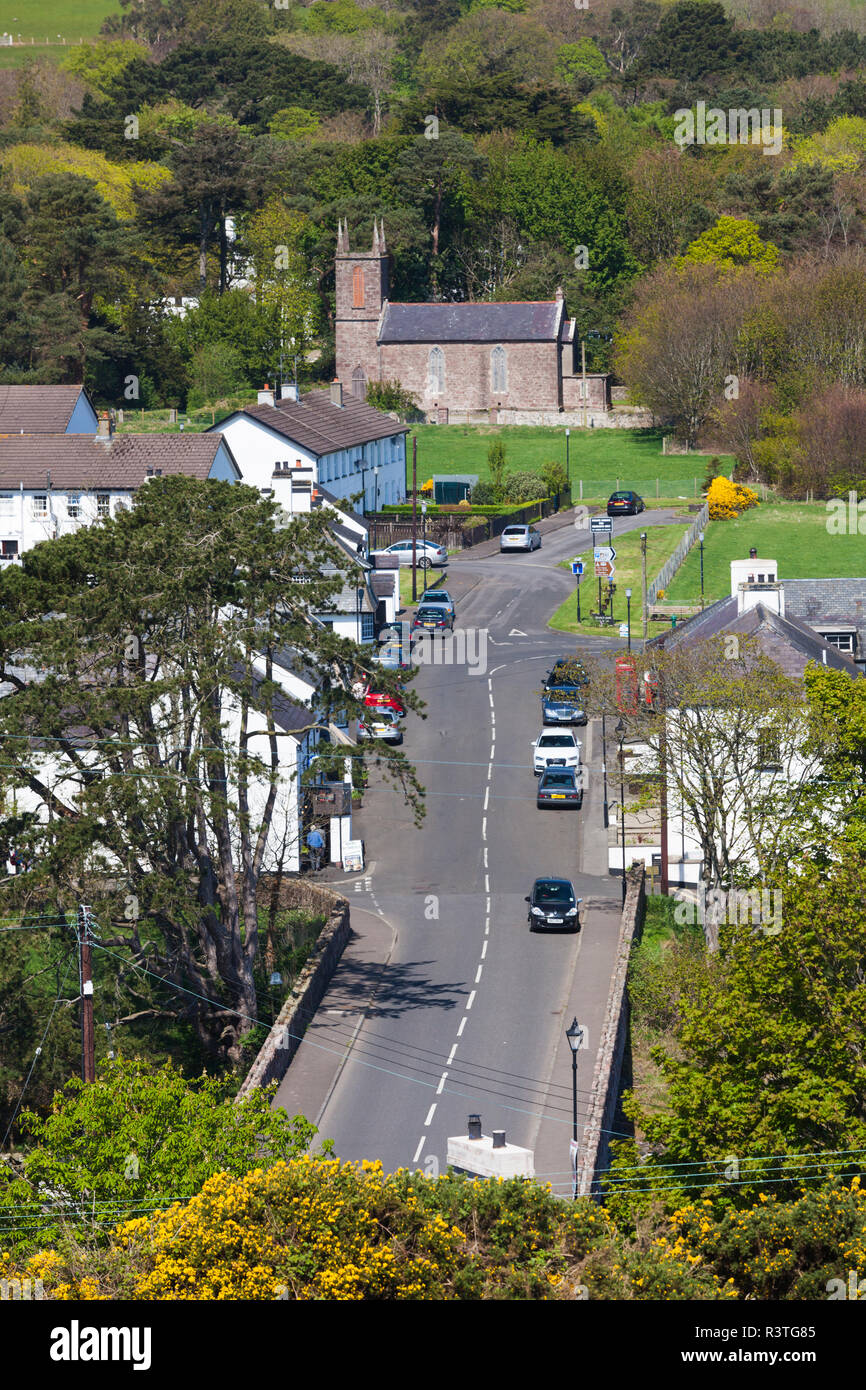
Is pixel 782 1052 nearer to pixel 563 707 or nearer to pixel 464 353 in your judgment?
pixel 563 707

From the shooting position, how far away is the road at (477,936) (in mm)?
36562

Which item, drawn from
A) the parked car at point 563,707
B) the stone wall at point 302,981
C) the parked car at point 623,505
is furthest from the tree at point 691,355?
the stone wall at point 302,981

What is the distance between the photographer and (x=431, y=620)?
237ft

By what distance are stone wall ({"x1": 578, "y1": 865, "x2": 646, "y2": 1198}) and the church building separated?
238 feet

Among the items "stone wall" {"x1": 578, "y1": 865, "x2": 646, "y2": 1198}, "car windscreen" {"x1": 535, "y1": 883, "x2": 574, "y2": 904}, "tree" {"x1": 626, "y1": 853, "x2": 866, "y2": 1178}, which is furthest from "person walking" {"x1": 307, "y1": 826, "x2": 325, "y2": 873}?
"tree" {"x1": 626, "y1": 853, "x2": 866, "y2": 1178}

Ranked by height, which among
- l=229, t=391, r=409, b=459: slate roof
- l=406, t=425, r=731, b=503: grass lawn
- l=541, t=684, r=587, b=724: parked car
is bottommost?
l=541, t=684, r=587, b=724: parked car

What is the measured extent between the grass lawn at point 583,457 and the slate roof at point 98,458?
24418 millimetres

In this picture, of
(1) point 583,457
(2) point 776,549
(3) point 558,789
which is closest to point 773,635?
(3) point 558,789

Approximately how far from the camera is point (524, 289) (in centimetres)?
12481

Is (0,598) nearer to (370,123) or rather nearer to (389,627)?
(389,627)

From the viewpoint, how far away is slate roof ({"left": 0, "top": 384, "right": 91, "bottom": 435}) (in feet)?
287

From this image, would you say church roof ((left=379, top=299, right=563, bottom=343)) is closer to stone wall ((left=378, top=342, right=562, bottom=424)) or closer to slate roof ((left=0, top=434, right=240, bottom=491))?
stone wall ((left=378, top=342, right=562, bottom=424))

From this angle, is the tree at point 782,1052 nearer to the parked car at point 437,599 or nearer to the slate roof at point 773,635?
the slate roof at point 773,635

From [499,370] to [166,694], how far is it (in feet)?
255
